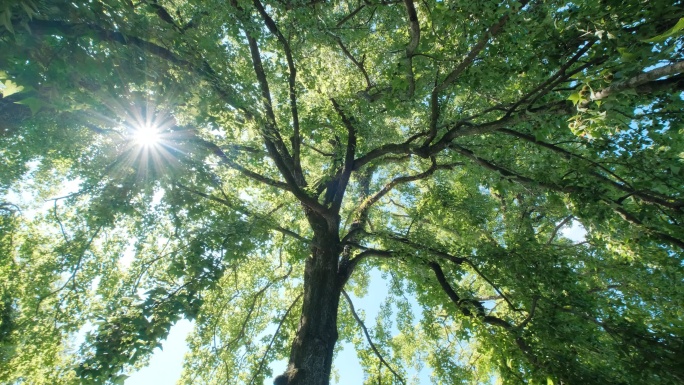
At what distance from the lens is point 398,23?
625 cm

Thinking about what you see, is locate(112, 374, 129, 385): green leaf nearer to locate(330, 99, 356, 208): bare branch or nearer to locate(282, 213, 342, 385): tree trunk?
locate(282, 213, 342, 385): tree trunk

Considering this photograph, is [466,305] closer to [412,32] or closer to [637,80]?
[637,80]

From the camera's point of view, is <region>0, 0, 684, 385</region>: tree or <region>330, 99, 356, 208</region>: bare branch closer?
<region>0, 0, 684, 385</region>: tree

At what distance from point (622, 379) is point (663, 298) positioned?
3.03m

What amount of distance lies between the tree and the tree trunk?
4 cm

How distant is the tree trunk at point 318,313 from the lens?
17.7ft

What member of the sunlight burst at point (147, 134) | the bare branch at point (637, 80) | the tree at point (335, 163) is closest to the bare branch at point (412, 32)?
the tree at point (335, 163)

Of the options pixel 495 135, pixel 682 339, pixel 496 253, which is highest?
pixel 495 135

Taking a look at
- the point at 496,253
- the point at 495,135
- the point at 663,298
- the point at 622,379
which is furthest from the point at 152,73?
the point at 663,298

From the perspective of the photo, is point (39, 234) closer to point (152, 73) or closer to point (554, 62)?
point (152, 73)

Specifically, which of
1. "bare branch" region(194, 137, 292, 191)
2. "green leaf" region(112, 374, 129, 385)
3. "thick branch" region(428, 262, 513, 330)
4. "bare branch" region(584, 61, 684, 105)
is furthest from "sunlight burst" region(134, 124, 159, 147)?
"thick branch" region(428, 262, 513, 330)

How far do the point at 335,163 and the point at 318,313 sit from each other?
12.4 ft

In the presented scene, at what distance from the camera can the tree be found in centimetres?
304

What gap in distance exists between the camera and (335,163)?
839 cm
